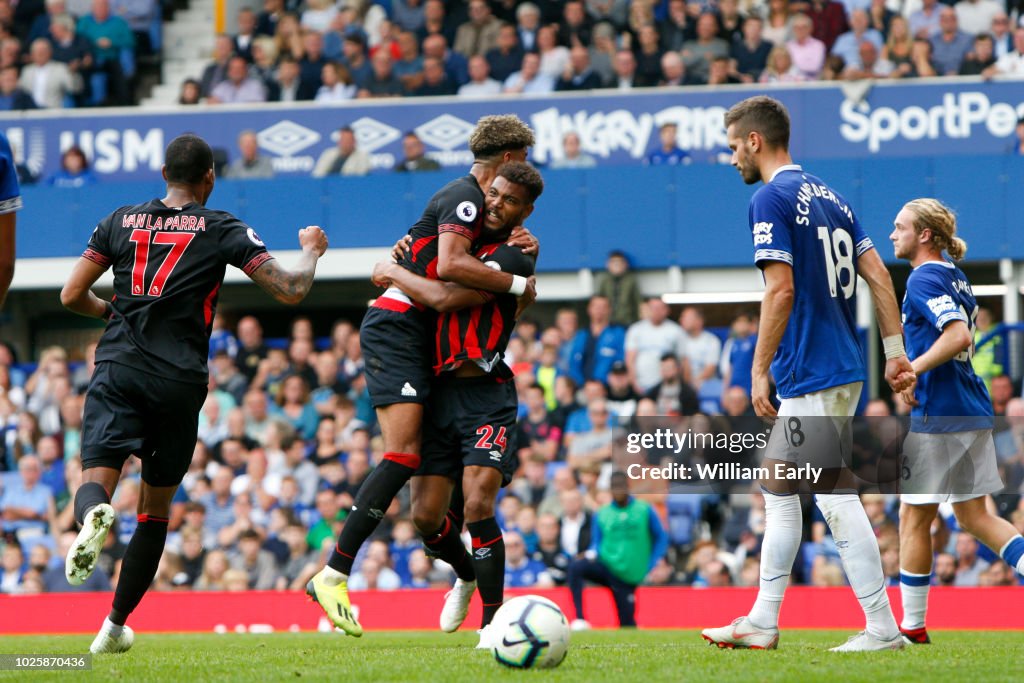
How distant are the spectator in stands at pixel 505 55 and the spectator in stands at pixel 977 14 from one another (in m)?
5.48

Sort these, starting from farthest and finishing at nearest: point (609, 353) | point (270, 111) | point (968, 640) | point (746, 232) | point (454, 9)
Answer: point (454, 9) < point (270, 111) < point (746, 232) < point (609, 353) < point (968, 640)

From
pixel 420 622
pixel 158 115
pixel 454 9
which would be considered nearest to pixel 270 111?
pixel 158 115

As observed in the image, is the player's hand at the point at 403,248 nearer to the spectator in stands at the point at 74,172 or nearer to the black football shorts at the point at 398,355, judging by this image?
the black football shorts at the point at 398,355

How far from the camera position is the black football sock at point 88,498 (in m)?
6.40

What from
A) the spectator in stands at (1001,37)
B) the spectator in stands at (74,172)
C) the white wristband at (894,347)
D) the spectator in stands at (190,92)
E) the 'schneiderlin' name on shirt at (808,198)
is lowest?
the white wristband at (894,347)

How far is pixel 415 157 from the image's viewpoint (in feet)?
56.7

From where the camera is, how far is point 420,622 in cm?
1272

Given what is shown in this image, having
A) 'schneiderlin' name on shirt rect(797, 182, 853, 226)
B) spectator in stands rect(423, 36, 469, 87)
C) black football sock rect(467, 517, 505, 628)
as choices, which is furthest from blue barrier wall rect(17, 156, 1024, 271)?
black football sock rect(467, 517, 505, 628)

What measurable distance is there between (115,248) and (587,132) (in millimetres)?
10886

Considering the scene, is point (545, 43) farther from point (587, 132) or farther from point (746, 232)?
point (746, 232)

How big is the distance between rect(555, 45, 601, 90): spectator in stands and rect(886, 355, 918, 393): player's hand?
11451 mm

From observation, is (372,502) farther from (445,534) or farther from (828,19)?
(828,19)

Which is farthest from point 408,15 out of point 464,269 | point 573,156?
point 464,269

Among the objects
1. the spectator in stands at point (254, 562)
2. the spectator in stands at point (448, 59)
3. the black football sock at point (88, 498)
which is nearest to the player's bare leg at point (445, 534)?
the black football sock at point (88, 498)
